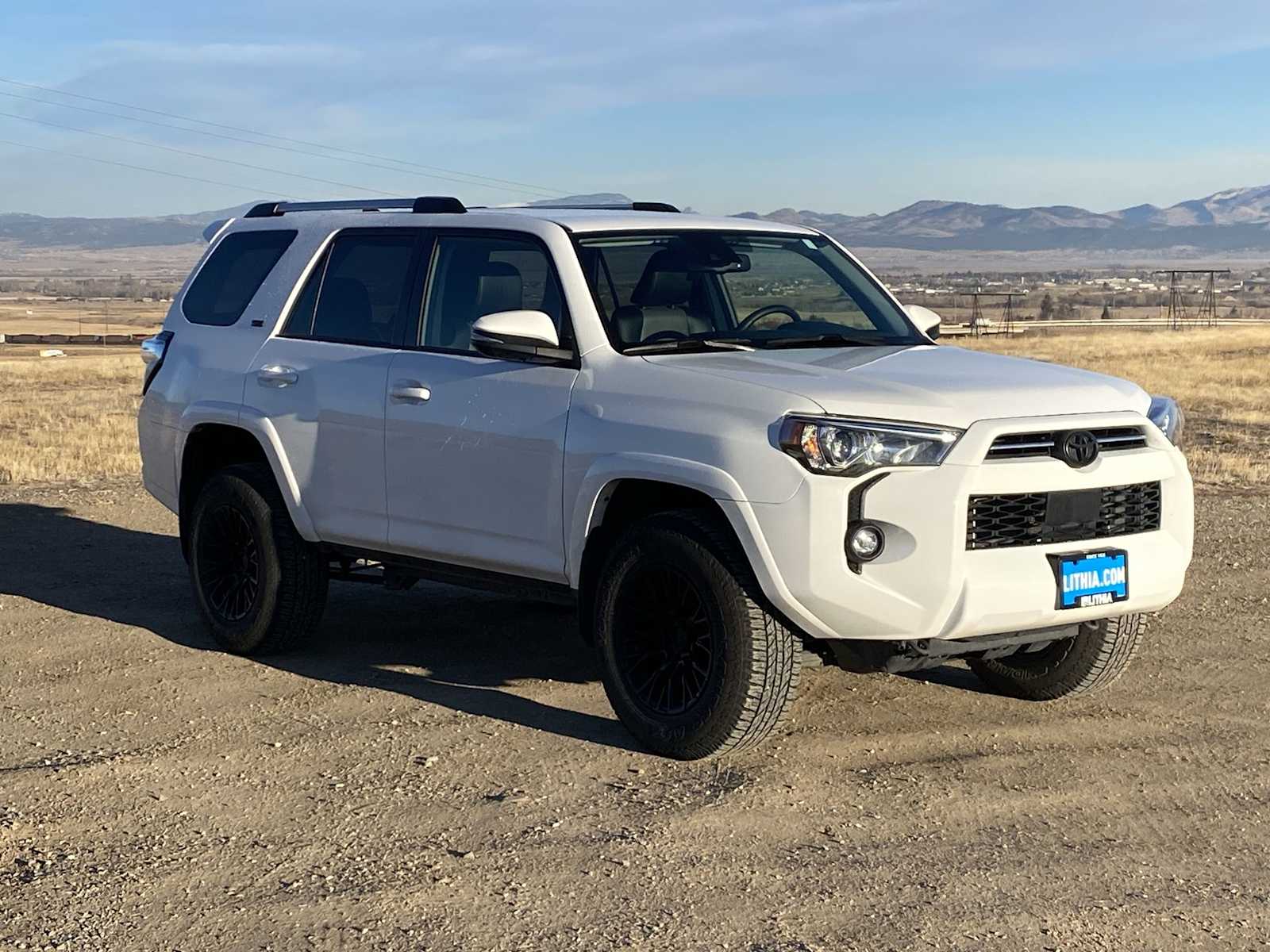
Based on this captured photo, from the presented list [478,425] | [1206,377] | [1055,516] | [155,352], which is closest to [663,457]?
[478,425]

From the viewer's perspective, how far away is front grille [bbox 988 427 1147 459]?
5.58m

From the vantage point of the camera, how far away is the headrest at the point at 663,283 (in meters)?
6.59

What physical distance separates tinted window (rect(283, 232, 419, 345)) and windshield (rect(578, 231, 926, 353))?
36.8 inches

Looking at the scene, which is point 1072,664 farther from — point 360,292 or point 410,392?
point 360,292

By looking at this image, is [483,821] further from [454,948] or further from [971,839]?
[971,839]

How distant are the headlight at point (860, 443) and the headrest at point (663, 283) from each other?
4.21 feet

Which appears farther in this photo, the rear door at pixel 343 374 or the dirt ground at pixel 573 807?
the rear door at pixel 343 374

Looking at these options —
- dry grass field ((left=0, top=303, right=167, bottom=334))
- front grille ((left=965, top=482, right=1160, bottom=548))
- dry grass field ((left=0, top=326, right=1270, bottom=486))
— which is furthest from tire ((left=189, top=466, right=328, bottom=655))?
dry grass field ((left=0, top=303, right=167, bottom=334))

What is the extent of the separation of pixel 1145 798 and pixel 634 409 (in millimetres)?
2149

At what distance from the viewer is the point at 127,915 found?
14.8 ft

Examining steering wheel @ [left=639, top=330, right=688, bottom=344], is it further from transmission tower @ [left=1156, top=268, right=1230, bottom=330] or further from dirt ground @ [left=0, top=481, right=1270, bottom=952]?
transmission tower @ [left=1156, top=268, right=1230, bottom=330]

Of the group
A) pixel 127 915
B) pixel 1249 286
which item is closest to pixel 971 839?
pixel 127 915

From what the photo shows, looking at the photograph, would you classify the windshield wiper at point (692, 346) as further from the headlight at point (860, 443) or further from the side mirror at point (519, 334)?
the headlight at point (860, 443)

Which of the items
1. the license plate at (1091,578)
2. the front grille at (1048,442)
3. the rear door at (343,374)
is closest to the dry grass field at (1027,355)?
the rear door at (343,374)
